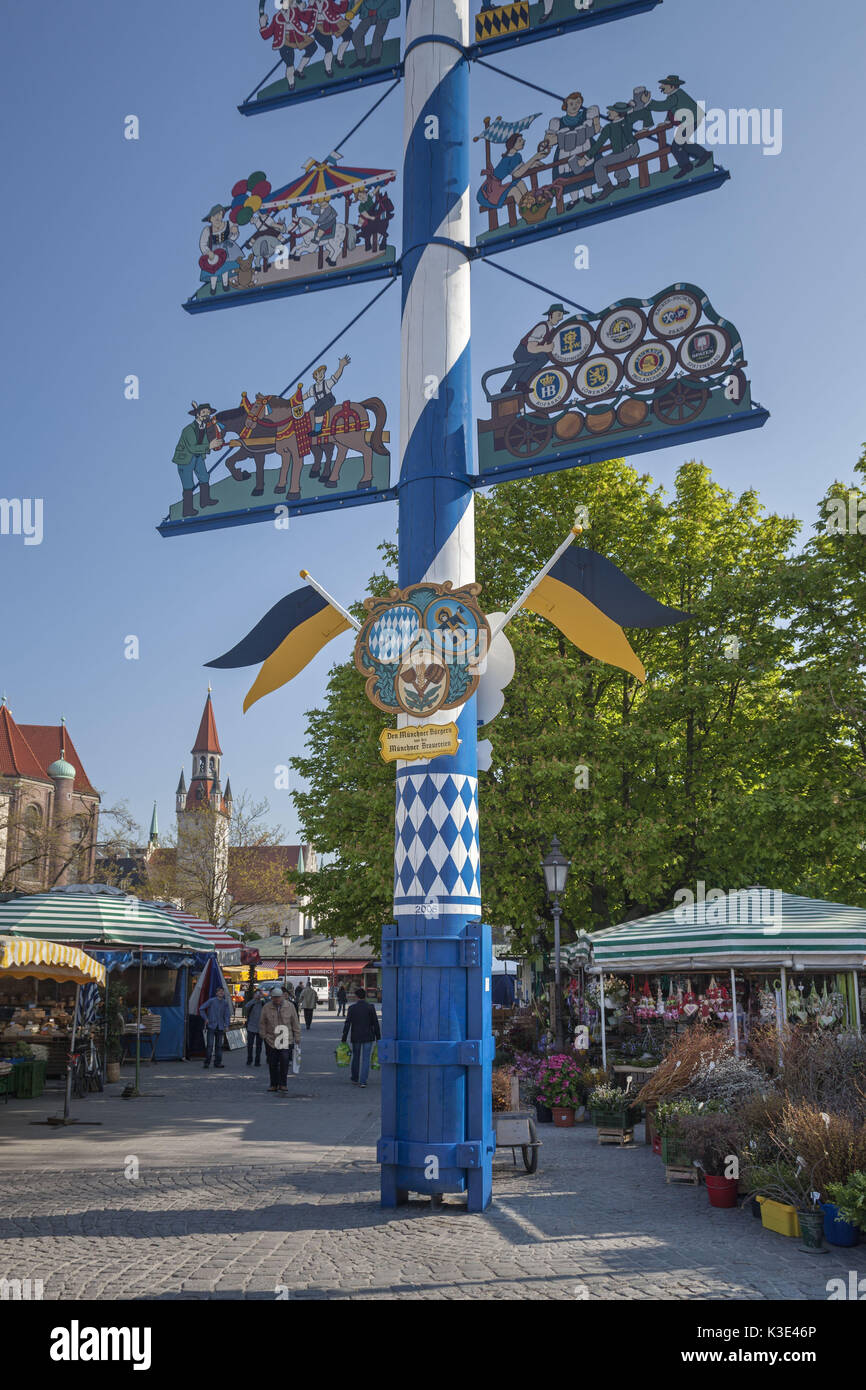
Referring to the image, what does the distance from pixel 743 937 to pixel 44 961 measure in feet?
26.8

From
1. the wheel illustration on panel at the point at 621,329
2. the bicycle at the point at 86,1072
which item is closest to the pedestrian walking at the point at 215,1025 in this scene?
the bicycle at the point at 86,1072

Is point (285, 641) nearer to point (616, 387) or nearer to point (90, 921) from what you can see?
point (616, 387)

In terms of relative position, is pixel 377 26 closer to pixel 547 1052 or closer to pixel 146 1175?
pixel 146 1175

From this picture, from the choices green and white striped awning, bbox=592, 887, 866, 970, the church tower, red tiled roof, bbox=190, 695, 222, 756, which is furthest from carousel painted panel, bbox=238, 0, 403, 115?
red tiled roof, bbox=190, 695, 222, 756

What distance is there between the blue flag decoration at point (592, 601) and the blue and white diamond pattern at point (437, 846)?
6.00ft

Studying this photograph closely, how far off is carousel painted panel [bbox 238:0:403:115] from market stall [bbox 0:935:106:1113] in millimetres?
9551

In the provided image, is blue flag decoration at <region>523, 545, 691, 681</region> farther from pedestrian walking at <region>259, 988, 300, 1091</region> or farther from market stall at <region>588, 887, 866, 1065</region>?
pedestrian walking at <region>259, 988, 300, 1091</region>

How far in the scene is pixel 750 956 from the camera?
13320 millimetres

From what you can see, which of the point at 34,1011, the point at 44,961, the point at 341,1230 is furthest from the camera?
the point at 34,1011

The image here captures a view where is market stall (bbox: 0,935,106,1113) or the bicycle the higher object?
market stall (bbox: 0,935,106,1113)

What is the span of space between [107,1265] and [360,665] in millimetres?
4776

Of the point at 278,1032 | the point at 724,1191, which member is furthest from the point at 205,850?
the point at 724,1191

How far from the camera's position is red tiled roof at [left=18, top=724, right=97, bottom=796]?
315 ft
